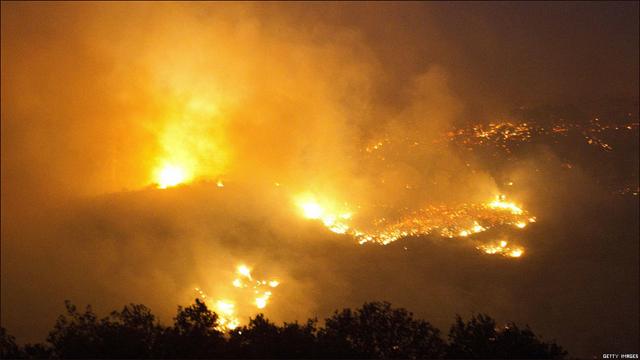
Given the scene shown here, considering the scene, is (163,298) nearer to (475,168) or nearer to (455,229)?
(455,229)

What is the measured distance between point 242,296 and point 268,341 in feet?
109

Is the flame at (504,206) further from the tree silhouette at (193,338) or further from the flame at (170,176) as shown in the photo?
the tree silhouette at (193,338)

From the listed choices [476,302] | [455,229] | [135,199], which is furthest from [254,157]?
[476,302]

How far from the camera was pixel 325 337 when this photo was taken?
21.3 m

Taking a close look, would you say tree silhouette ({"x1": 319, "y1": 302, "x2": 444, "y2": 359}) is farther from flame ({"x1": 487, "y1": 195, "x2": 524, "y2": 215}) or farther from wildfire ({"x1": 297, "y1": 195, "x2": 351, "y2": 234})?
flame ({"x1": 487, "y1": 195, "x2": 524, "y2": 215})

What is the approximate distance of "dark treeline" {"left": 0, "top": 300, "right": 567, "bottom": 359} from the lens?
1973 centimetres

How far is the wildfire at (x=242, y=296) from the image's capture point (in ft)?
163

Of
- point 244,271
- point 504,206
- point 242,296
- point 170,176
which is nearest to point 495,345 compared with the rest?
point 242,296

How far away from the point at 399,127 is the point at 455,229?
64.9 feet

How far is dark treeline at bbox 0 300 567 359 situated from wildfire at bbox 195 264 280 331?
2792cm

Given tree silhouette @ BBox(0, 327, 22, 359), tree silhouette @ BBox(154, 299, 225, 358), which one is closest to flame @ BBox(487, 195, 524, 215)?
tree silhouette @ BBox(154, 299, 225, 358)

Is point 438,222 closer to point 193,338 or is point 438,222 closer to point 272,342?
point 272,342

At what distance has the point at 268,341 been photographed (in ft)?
67.2

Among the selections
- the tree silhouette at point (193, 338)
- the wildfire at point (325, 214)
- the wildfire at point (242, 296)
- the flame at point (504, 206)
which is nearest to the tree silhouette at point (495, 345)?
the tree silhouette at point (193, 338)
